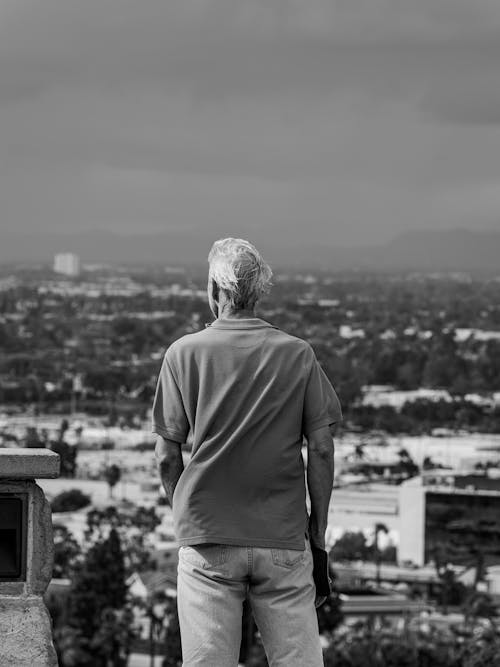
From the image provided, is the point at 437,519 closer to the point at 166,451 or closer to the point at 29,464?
the point at 166,451

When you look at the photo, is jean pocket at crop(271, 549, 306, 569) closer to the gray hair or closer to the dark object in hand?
the dark object in hand

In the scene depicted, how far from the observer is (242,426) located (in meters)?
5.27

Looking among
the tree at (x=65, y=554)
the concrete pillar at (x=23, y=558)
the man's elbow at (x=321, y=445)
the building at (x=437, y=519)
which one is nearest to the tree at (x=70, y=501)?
the building at (x=437, y=519)

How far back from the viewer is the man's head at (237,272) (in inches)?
211

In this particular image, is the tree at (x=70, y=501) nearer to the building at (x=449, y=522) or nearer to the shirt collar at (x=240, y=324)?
the building at (x=449, y=522)

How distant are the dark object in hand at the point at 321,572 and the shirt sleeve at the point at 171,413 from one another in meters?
0.48

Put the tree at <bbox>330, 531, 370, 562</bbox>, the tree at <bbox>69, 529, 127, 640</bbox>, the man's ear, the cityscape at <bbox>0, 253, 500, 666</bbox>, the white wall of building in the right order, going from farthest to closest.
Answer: the white wall of building < the tree at <bbox>330, 531, 370, 562</bbox> < the cityscape at <bbox>0, 253, 500, 666</bbox> < the tree at <bbox>69, 529, 127, 640</bbox> < the man's ear

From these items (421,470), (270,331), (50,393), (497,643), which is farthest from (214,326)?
(50,393)

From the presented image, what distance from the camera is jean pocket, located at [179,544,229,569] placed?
5.25m

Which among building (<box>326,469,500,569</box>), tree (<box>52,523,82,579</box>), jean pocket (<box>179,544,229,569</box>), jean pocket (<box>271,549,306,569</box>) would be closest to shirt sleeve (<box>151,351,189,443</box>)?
jean pocket (<box>179,544,229,569</box>)

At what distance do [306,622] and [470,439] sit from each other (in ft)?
320

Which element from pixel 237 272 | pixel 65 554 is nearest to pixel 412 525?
pixel 65 554

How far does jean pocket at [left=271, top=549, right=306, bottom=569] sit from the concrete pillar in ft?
2.07

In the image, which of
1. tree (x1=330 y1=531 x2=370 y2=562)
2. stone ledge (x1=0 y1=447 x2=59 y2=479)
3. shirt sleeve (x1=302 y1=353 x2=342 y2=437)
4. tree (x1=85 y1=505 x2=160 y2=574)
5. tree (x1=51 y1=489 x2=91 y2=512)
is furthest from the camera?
tree (x1=51 y1=489 x2=91 y2=512)
